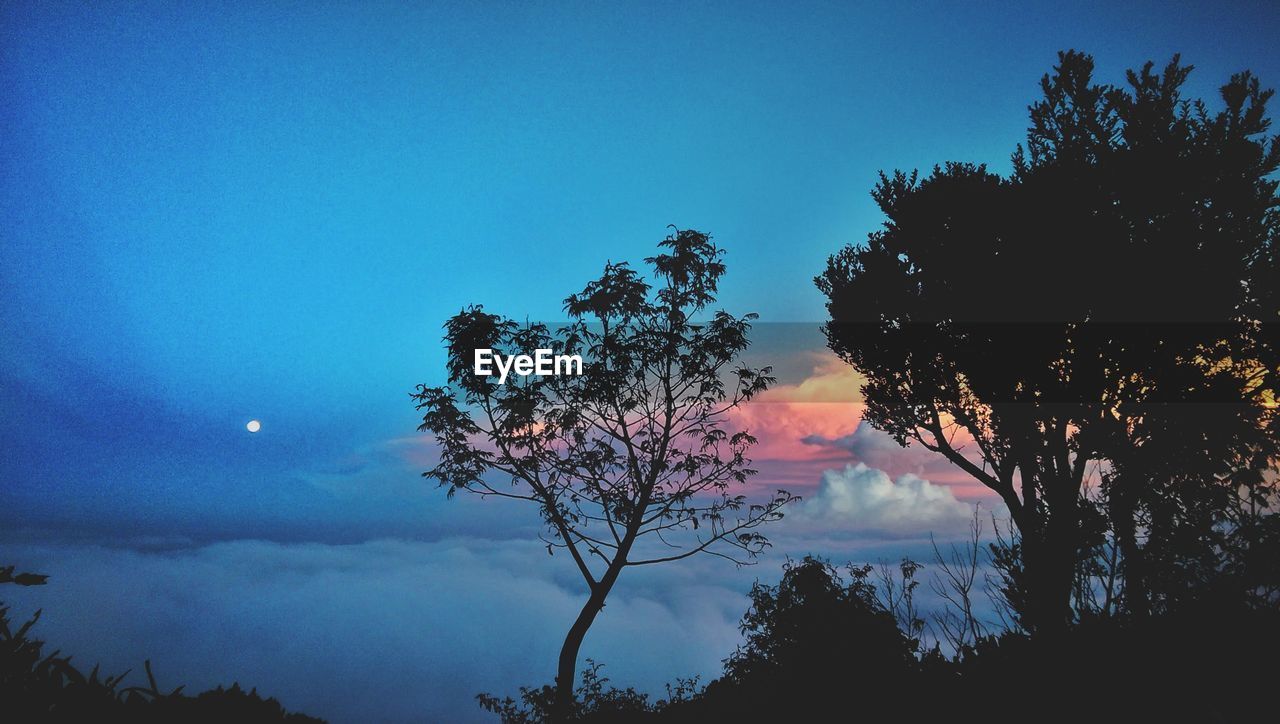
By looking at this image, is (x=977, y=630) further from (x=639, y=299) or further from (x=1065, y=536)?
(x=639, y=299)

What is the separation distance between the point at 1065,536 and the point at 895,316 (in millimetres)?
7667

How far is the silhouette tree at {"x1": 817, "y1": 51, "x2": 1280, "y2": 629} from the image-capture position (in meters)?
15.8

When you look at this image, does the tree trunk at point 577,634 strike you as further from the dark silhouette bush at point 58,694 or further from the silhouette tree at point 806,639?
the dark silhouette bush at point 58,694

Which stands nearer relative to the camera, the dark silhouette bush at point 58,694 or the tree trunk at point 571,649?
the dark silhouette bush at point 58,694

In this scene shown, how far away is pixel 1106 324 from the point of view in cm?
1645

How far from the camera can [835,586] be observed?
18.1 metres

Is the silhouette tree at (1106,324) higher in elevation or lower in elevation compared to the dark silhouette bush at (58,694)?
higher

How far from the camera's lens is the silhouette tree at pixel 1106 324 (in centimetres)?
1583

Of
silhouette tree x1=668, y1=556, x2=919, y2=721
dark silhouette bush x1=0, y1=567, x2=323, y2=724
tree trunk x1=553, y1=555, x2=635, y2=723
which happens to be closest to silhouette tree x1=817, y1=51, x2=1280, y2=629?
silhouette tree x1=668, y1=556, x2=919, y2=721

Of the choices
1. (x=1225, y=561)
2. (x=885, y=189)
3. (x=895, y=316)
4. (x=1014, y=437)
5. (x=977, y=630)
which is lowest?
(x=977, y=630)

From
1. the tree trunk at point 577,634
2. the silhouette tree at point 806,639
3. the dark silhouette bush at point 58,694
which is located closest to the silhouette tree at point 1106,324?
the silhouette tree at point 806,639

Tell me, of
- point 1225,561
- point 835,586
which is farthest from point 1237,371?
point 835,586

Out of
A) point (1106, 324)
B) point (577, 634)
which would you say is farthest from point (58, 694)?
point (1106, 324)

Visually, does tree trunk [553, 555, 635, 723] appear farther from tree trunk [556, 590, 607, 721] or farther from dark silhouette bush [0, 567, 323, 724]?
dark silhouette bush [0, 567, 323, 724]
